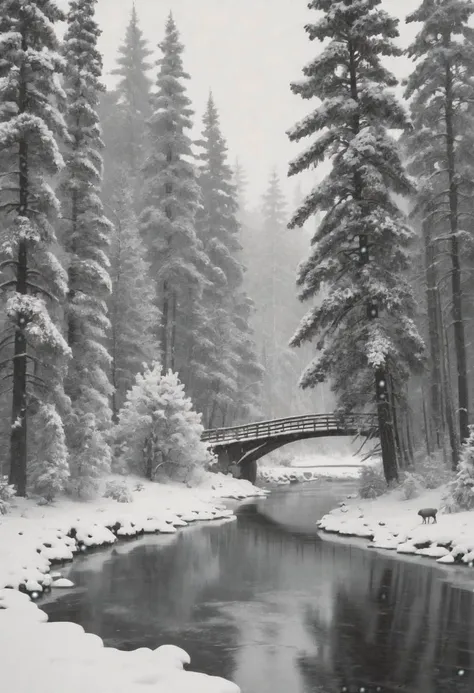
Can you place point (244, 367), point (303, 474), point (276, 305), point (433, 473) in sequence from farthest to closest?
point (276, 305), point (303, 474), point (244, 367), point (433, 473)

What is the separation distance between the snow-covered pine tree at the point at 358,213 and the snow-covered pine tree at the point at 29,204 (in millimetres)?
7644

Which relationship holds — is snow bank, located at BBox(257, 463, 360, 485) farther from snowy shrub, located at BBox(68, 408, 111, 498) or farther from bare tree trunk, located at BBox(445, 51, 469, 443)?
snowy shrub, located at BBox(68, 408, 111, 498)

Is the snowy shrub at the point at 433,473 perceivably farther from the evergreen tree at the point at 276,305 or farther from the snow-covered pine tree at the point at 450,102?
the evergreen tree at the point at 276,305

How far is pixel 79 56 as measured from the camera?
79.8ft

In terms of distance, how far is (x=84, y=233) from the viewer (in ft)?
78.7

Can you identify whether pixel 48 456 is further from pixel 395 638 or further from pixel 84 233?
pixel 395 638

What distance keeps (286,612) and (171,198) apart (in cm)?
2848

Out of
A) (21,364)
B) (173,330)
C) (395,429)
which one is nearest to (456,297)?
(395,429)

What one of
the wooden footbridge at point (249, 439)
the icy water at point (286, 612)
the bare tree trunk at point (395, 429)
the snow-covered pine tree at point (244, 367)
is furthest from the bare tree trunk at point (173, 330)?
the icy water at point (286, 612)

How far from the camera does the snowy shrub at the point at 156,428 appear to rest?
28.3m

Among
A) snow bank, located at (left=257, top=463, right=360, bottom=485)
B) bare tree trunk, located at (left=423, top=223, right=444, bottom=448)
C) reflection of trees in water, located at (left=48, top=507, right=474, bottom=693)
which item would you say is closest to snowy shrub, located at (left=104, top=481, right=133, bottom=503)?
reflection of trees in water, located at (left=48, top=507, right=474, bottom=693)

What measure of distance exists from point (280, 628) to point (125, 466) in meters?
19.0

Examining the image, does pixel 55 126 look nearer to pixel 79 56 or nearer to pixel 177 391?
pixel 79 56

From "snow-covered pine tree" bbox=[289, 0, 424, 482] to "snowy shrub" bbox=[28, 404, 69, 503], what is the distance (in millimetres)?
7890
